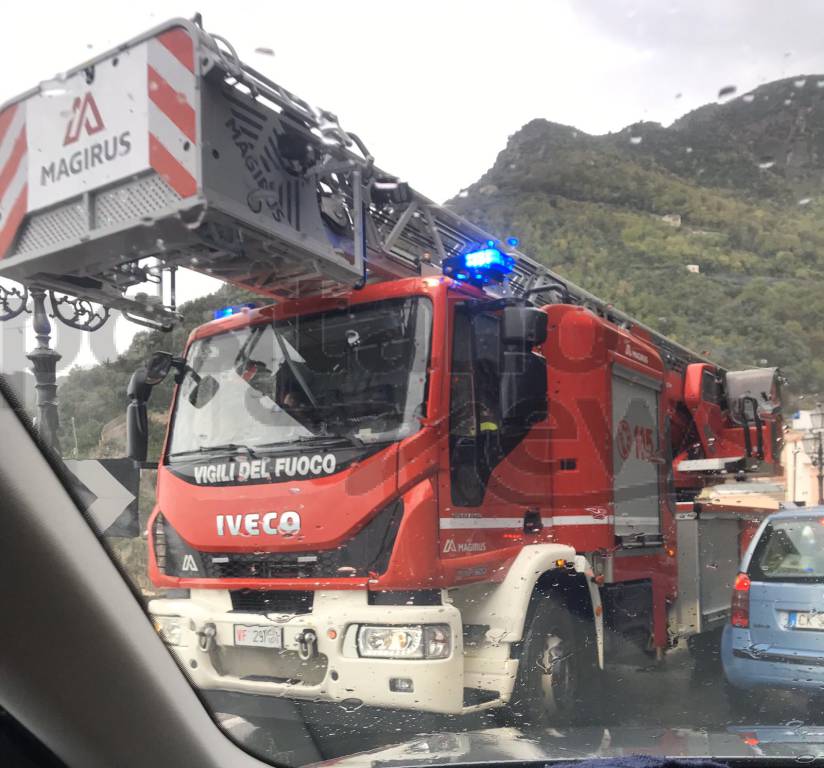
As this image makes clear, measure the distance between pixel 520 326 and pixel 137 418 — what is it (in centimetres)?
205

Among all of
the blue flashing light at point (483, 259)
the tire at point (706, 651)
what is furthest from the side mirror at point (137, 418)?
the tire at point (706, 651)

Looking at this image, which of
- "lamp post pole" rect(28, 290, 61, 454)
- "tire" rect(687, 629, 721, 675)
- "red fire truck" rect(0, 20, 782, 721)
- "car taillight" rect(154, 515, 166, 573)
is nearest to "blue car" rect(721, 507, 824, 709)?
"tire" rect(687, 629, 721, 675)

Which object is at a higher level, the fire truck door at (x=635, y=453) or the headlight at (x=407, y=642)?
the fire truck door at (x=635, y=453)

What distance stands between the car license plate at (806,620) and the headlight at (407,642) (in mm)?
2098

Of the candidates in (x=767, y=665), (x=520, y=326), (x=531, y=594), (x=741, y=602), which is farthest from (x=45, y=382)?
(x=741, y=602)

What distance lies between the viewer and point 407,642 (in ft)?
12.9

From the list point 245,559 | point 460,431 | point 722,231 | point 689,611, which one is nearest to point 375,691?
point 245,559

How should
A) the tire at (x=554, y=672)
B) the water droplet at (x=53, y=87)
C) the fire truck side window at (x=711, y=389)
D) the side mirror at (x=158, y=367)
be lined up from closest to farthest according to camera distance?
the water droplet at (x=53, y=87) < the side mirror at (x=158, y=367) < the tire at (x=554, y=672) < the fire truck side window at (x=711, y=389)

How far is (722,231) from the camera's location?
6.48 m

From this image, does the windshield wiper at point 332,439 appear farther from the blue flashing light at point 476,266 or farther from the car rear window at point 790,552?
the car rear window at point 790,552

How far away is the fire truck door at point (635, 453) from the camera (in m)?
5.84

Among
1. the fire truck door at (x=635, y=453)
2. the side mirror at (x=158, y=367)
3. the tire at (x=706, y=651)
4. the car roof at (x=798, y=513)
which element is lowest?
the tire at (x=706, y=651)

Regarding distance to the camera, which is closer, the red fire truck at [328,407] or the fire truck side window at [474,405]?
the red fire truck at [328,407]

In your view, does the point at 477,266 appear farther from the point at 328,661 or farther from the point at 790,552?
the point at 790,552
